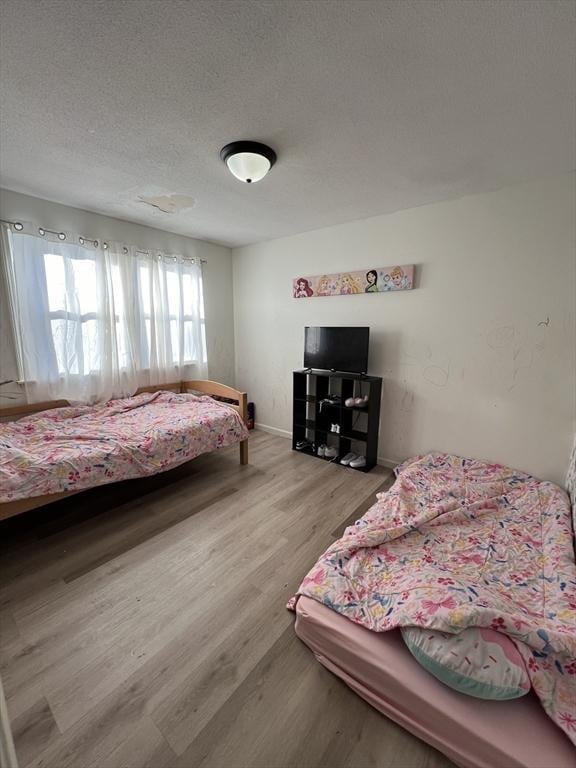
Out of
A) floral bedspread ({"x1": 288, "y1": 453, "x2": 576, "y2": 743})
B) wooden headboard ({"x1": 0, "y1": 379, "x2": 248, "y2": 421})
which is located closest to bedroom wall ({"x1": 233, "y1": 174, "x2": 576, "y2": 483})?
floral bedspread ({"x1": 288, "y1": 453, "x2": 576, "y2": 743})

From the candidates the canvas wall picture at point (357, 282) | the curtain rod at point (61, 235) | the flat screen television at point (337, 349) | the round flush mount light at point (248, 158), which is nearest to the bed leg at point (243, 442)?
the flat screen television at point (337, 349)

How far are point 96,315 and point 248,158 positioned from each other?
2.07 metres

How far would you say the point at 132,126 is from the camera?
1657 mm

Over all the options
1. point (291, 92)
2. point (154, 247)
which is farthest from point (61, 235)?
point (291, 92)

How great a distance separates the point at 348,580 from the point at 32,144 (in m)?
2.97

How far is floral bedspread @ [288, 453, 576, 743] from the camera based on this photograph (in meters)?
1.08

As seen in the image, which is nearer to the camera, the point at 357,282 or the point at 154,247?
the point at 357,282

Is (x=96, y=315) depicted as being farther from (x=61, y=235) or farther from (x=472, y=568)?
(x=472, y=568)

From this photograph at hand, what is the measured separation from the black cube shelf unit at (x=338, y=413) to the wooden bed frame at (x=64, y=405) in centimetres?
63

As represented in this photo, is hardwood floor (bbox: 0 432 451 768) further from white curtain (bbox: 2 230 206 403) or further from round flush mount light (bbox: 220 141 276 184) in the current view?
round flush mount light (bbox: 220 141 276 184)

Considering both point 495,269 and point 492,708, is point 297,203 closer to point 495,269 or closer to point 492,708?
point 495,269

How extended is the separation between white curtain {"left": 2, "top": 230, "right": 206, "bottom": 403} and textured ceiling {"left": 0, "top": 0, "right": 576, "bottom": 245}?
619 millimetres

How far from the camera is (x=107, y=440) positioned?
2.31 metres

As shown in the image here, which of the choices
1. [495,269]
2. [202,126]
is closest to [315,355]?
[495,269]
